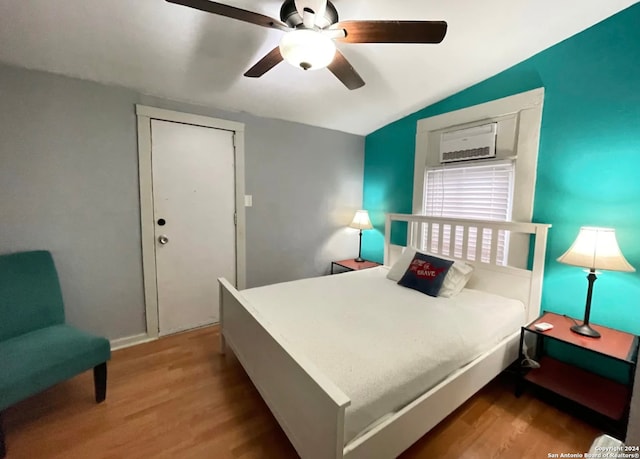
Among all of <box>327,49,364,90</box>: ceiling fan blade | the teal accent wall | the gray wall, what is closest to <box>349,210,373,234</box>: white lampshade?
the gray wall

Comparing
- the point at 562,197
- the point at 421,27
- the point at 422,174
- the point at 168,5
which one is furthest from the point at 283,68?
the point at 562,197

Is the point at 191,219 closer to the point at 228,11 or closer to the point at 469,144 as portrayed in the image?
the point at 228,11

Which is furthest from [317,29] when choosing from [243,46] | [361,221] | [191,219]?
[361,221]

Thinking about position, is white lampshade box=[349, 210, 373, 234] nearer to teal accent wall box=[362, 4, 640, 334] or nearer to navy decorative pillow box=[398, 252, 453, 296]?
navy decorative pillow box=[398, 252, 453, 296]

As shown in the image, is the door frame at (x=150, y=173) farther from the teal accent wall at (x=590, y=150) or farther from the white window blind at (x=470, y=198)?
the teal accent wall at (x=590, y=150)

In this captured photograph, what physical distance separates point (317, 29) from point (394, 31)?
0.36m

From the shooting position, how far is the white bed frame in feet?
3.24

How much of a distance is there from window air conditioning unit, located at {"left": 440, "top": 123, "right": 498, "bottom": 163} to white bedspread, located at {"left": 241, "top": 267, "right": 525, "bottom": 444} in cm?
118

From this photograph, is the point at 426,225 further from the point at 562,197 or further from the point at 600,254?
the point at 600,254

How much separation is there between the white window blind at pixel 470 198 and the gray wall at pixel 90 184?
160 cm

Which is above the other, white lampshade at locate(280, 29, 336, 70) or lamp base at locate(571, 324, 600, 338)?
white lampshade at locate(280, 29, 336, 70)

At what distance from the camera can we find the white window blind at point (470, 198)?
7.27 feet

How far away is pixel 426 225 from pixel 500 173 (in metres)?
0.78

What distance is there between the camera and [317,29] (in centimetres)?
126
